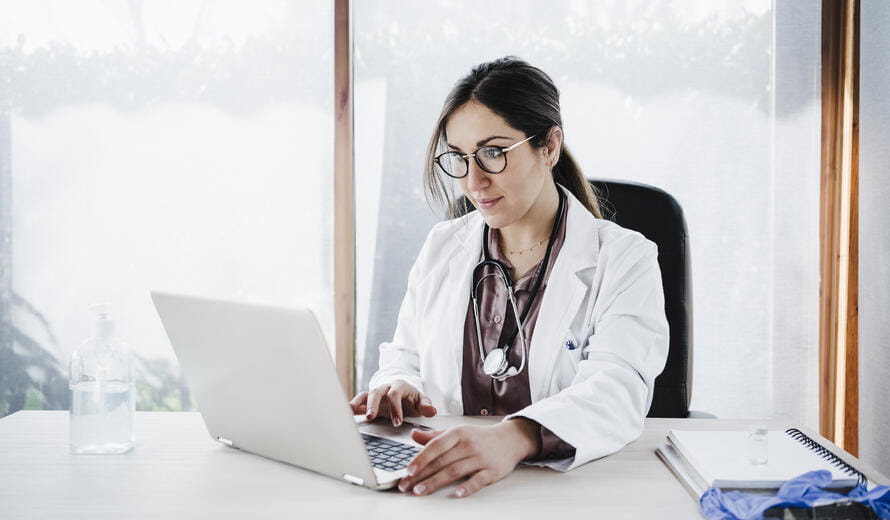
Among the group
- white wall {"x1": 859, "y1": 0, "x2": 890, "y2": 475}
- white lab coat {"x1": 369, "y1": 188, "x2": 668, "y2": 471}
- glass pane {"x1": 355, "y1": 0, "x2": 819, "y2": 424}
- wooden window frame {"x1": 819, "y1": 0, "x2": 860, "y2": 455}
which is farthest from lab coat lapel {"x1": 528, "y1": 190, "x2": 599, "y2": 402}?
wooden window frame {"x1": 819, "y1": 0, "x2": 860, "y2": 455}

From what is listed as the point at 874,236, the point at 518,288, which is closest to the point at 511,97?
the point at 518,288

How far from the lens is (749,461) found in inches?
41.5

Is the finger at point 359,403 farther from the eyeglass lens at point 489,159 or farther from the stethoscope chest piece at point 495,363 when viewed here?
the eyeglass lens at point 489,159

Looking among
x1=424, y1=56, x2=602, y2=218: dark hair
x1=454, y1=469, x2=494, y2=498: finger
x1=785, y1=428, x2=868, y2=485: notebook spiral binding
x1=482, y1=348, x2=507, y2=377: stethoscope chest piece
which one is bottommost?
x1=454, y1=469, x2=494, y2=498: finger

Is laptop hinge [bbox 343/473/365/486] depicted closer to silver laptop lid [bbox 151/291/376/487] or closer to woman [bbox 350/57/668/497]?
silver laptop lid [bbox 151/291/376/487]

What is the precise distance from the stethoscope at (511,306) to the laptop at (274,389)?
0.36 metres

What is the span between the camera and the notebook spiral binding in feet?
3.26

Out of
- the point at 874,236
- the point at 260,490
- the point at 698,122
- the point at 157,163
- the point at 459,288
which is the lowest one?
the point at 260,490

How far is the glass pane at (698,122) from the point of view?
257 cm

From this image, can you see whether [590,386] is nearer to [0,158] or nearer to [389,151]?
[389,151]

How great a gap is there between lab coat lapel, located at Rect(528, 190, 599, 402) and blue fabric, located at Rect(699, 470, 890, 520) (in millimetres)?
607

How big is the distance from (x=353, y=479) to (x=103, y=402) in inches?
17.8

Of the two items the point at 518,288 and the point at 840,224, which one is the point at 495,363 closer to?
the point at 518,288

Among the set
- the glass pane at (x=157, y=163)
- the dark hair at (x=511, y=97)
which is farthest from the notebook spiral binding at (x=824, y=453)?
the glass pane at (x=157, y=163)
